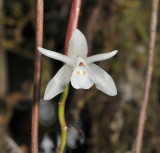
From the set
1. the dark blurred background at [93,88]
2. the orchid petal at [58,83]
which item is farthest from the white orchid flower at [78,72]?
the dark blurred background at [93,88]

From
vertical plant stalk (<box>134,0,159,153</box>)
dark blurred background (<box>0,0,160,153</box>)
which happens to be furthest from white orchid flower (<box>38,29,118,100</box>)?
dark blurred background (<box>0,0,160,153</box>)

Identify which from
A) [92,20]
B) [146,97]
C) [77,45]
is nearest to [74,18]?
[77,45]

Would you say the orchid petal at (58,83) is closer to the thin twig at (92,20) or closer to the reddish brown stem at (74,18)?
the reddish brown stem at (74,18)

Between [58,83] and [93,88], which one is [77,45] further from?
[93,88]

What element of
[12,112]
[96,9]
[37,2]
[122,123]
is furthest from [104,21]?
[37,2]

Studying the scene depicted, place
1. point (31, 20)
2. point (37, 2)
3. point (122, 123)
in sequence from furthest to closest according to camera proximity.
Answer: point (31, 20), point (122, 123), point (37, 2)

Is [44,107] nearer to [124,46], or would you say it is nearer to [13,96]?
[13,96]
